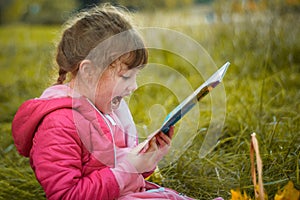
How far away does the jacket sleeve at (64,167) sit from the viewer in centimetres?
164

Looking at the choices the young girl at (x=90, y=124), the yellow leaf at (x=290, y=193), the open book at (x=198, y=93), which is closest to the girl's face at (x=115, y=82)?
the young girl at (x=90, y=124)

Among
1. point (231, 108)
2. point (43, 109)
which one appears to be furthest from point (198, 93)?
point (231, 108)

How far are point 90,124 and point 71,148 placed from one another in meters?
0.11

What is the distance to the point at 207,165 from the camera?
2.38 m

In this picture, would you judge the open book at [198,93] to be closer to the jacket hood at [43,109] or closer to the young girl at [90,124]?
the young girl at [90,124]

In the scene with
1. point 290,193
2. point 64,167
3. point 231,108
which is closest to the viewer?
point 290,193

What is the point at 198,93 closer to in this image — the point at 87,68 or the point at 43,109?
the point at 87,68

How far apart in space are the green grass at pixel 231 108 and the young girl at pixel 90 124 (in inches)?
18.9

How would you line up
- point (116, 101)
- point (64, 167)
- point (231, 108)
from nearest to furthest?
point (64, 167) < point (116, 101) < point (231, 108)

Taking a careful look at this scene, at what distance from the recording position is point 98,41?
1794 mm

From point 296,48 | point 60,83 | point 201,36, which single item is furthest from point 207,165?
point 201,36

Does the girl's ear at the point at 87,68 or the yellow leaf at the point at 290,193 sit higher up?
the girl's ear at the point at 87,68

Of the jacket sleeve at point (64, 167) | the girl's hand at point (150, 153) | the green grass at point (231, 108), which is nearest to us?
the jacket sleeve at point (64, 167)

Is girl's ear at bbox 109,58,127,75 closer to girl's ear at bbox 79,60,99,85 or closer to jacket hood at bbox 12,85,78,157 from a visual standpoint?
girl's ear at bbox 79,60,99,85
